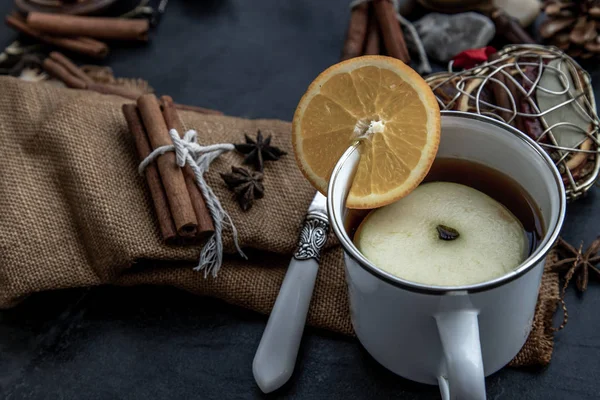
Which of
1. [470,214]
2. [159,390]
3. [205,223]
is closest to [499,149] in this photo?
[470,214]

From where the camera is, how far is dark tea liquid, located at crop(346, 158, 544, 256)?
36.1 inches

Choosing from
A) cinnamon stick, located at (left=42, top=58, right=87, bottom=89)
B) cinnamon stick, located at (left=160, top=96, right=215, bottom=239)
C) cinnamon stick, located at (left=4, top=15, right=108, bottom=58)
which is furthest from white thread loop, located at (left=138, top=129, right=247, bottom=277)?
cinnamon stick, located at (left=4, top=15, right=108, bottom=58)

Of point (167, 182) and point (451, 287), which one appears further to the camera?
point (167, 182)

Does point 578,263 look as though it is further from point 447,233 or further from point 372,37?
point 372,37

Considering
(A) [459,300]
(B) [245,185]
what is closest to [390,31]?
(B) [245,185]

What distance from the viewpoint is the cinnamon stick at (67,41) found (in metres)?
1.63

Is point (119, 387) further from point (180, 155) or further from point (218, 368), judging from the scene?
point (180, 155)

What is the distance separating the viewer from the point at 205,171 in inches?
47.8

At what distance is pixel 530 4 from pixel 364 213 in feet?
3.04

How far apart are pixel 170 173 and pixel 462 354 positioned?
0.63 m

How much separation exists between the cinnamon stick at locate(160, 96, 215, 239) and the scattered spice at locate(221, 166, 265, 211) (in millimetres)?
58

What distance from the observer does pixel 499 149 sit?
94 centimetres

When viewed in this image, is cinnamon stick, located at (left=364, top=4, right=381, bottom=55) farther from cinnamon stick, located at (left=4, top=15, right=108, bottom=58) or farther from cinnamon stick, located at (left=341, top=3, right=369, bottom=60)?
cinnamon stick, located at (left=4, top=15, right=108, bottom=58)

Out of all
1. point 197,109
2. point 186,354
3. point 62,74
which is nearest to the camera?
point 186,354
